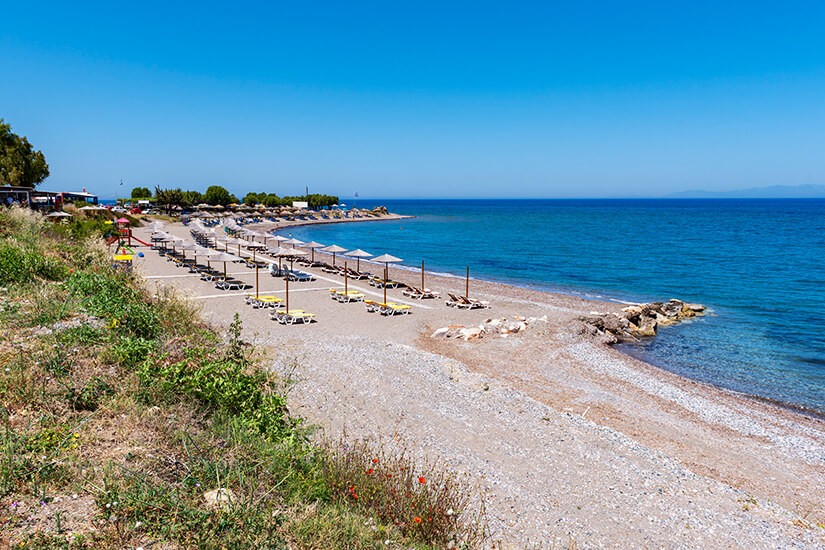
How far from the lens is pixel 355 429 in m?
8.93

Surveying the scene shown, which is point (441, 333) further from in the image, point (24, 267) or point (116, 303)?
point (24, 267)

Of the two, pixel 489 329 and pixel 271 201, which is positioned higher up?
pixel 271 201

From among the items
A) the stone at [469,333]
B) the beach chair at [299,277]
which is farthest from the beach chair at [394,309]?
the beach chair at [299,277]

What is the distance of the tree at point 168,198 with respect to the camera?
7025 cm

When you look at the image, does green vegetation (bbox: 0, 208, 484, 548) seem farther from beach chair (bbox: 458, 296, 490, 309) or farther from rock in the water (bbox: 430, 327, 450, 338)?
beach chair (bbox: 458, 296, 490, 309)

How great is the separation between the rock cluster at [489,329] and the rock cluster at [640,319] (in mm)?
2389

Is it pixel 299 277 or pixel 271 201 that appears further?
pixel 271 201

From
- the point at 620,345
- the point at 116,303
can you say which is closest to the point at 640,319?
the point at 620,345

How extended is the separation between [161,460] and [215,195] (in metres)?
87.6

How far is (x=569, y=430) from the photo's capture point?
9562 mm

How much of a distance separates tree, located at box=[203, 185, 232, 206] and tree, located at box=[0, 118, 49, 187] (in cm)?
3569

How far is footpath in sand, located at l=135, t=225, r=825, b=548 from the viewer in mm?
6867

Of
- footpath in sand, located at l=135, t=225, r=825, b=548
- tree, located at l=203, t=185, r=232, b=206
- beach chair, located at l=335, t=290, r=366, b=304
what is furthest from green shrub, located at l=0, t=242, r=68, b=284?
tree, located at l=203, t=185, r=232, b=206

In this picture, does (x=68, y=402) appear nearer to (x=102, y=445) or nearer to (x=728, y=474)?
(x=102, y=445)
